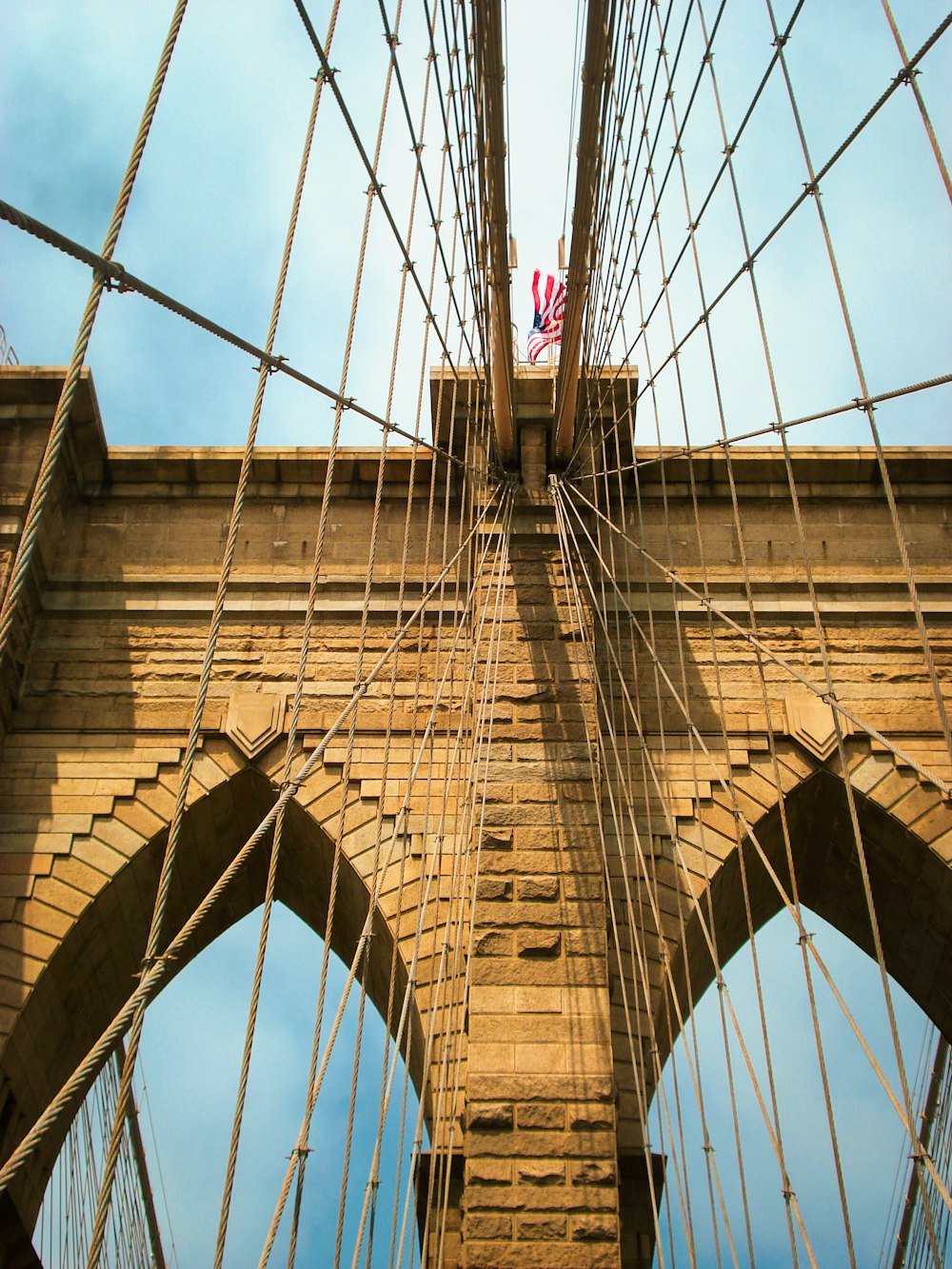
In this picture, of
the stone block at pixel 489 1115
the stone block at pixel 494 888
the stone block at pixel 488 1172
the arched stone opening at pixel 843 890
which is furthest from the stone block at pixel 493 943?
the arched stone opening at pixel 843 890

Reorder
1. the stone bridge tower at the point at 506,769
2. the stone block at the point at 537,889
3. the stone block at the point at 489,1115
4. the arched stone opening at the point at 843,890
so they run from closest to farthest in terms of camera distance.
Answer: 1. the stone block at the point at 489,1115
2. the stone bridge tower at the point at 506,769
3. the stone block at the point at 537,889
4. the arched stone opening at the point at 843,890

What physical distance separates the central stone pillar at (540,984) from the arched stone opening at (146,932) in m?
0.71

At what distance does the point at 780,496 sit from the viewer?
883cm

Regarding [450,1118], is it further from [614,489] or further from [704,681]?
[614,489]

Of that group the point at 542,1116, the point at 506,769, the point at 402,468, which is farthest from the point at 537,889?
the point at 402,468

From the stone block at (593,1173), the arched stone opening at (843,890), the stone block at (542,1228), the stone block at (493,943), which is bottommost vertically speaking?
the stone block at (542,1228)

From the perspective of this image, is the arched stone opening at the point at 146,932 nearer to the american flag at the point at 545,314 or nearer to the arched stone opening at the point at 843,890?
the arched stone opening at the point at 843,890

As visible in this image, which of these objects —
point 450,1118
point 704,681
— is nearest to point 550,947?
point 450,1118

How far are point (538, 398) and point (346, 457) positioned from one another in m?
1.39

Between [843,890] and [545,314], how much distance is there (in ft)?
18.5

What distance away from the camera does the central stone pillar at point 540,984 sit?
557 cm

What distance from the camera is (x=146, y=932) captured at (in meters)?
7.82

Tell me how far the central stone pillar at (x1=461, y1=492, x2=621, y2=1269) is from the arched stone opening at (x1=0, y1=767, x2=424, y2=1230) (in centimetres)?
71

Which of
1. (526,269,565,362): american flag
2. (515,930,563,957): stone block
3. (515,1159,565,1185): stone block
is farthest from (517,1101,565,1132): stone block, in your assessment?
(526,269,565,362): american flag
